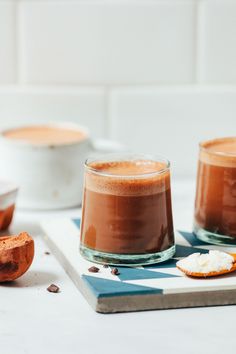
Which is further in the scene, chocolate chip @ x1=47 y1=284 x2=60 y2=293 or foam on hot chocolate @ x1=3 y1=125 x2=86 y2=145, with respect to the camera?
foam on hot chocolate @ x1=3 y1=125 x2=86 y2=145

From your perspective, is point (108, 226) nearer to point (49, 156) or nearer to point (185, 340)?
point (185, 340)

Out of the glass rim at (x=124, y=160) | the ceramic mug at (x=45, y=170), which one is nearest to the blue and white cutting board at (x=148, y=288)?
the glass rim at (x=124, y=160)

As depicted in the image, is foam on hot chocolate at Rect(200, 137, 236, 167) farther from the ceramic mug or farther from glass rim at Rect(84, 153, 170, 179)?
the ceramic mug

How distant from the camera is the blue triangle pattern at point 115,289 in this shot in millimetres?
915

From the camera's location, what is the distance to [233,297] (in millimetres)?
941

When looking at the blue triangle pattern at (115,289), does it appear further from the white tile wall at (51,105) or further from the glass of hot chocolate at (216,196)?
the white tile wall at (51,105)

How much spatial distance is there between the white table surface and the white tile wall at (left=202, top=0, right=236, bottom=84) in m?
0.60

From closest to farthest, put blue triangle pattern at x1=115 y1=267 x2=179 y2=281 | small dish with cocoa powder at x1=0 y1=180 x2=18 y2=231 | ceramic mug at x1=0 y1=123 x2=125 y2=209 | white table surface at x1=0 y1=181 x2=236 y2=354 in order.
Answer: white table surface at x1=0 y1=181 x2=236 y2=354
blue triangle pattern at x1=115 y1=267 x2=179 y2=281
small dish with cocoa powder at x1=0 y1=180 x2=18 y2=231
ceramic mug at x1=0 y1=123 x2=125 y2=209

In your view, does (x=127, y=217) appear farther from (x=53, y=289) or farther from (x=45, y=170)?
(x=45, y=170)

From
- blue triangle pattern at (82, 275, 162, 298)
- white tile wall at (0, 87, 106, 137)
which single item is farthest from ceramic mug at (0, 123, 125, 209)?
blue triangle pattern at (82, 275, 162, 298)

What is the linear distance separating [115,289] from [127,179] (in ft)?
0.44

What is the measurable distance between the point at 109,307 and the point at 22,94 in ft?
2.11

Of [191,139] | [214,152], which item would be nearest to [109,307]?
[214,152]

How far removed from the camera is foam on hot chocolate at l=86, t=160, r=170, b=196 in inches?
39.1
